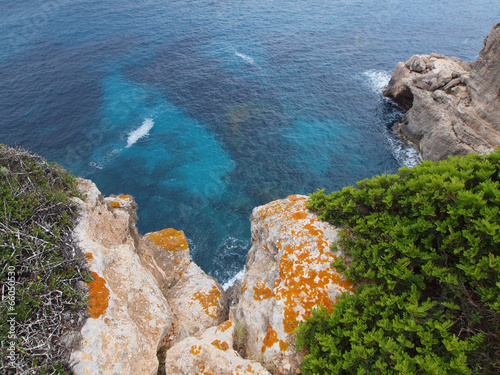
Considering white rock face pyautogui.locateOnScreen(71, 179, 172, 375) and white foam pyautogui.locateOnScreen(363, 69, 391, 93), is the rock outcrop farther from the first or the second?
white rock face pyautogui.locateOnScreen(71, 179, 172, 375)

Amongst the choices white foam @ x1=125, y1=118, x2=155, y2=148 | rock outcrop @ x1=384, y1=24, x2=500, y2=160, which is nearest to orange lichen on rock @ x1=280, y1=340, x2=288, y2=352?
rock outcrop @ x1=384, y1=24, x2=500, y2=160

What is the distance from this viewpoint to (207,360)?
10.1 meters

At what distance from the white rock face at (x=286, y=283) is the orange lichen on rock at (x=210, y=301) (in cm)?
169

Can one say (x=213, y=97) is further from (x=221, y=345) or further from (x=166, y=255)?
(x=221, y=345)

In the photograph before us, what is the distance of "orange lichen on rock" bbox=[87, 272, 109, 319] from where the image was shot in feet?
32.1

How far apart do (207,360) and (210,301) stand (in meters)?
4.61

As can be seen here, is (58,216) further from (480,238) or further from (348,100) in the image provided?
(348,100)

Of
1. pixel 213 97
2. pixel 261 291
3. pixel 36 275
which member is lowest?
pixel 213 97

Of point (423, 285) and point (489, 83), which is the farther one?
point (489, 83)

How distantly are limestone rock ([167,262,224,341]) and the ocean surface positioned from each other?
46.1 ft

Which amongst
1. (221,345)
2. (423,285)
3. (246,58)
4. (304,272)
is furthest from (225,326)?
(246,58)

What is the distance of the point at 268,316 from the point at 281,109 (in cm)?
4492

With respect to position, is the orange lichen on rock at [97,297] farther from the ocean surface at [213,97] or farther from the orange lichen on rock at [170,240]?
the ocean surface at [213,97]

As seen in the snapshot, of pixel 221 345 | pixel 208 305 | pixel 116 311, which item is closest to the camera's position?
pixel 116 311
